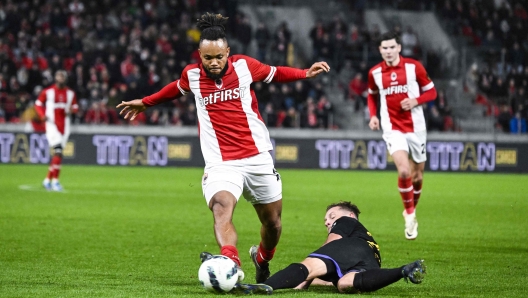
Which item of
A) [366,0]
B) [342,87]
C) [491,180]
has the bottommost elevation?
[491,180]

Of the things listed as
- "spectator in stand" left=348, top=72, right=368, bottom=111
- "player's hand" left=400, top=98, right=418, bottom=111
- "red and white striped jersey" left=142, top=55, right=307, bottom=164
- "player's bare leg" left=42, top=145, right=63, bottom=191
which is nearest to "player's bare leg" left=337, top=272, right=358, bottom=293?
"red and white striped jersey" left=142, top=55, right=307, bottom=164

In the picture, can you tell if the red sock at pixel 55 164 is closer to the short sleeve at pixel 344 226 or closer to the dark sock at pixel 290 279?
the short sleeve at pixel 344 226

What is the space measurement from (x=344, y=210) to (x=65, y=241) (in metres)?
4.03

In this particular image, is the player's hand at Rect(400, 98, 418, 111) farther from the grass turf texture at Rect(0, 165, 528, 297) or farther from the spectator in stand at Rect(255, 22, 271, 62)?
the spectator in stand at Rect(255, 22, 271, 62)

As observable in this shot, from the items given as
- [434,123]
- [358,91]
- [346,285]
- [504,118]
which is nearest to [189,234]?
[346,285]

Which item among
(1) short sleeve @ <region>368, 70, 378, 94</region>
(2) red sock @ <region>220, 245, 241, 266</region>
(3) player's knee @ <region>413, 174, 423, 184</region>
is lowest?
(2) red sock @ <region>220, 245, 241, 266</region>

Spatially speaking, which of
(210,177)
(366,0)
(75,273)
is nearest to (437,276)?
(210,177)

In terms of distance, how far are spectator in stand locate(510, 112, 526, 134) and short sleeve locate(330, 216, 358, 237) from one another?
68.3 feet

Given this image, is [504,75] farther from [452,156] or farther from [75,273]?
[75,273]

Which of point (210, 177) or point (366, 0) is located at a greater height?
point (366, 0)

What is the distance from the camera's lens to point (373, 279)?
607 cm

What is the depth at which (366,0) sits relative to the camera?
3500 centimetres

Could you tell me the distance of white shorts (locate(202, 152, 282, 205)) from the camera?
6586 millimetres

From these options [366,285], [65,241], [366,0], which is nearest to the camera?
[366,285]
